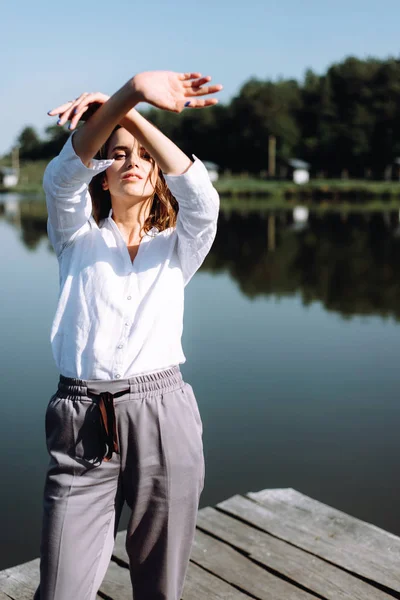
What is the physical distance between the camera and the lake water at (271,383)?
456cm

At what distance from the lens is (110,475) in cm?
187

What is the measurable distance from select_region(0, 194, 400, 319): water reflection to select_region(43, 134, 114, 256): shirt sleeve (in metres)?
8.29

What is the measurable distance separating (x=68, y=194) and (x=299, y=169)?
6353 centimetres

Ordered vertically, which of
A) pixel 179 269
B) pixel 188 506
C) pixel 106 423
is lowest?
pixel 188 506

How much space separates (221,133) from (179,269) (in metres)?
70.6

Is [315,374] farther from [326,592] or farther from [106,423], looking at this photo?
[106,423]

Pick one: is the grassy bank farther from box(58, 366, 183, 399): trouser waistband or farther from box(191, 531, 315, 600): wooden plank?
box(58, 366, 183, 399): trouser waistband

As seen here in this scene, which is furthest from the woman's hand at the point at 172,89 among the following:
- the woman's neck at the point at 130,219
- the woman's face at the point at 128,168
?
the woman's neck at the point at 130,219

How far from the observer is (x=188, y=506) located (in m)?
1.95

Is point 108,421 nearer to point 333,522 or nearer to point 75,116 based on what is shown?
point 75,116

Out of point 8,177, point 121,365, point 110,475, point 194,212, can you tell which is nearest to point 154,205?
point 194,212

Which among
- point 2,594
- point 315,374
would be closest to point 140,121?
point 2,594

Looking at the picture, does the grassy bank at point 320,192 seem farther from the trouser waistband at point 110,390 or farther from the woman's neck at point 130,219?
the trouser waistband at point 110,390

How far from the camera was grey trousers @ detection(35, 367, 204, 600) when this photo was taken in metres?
1.82
